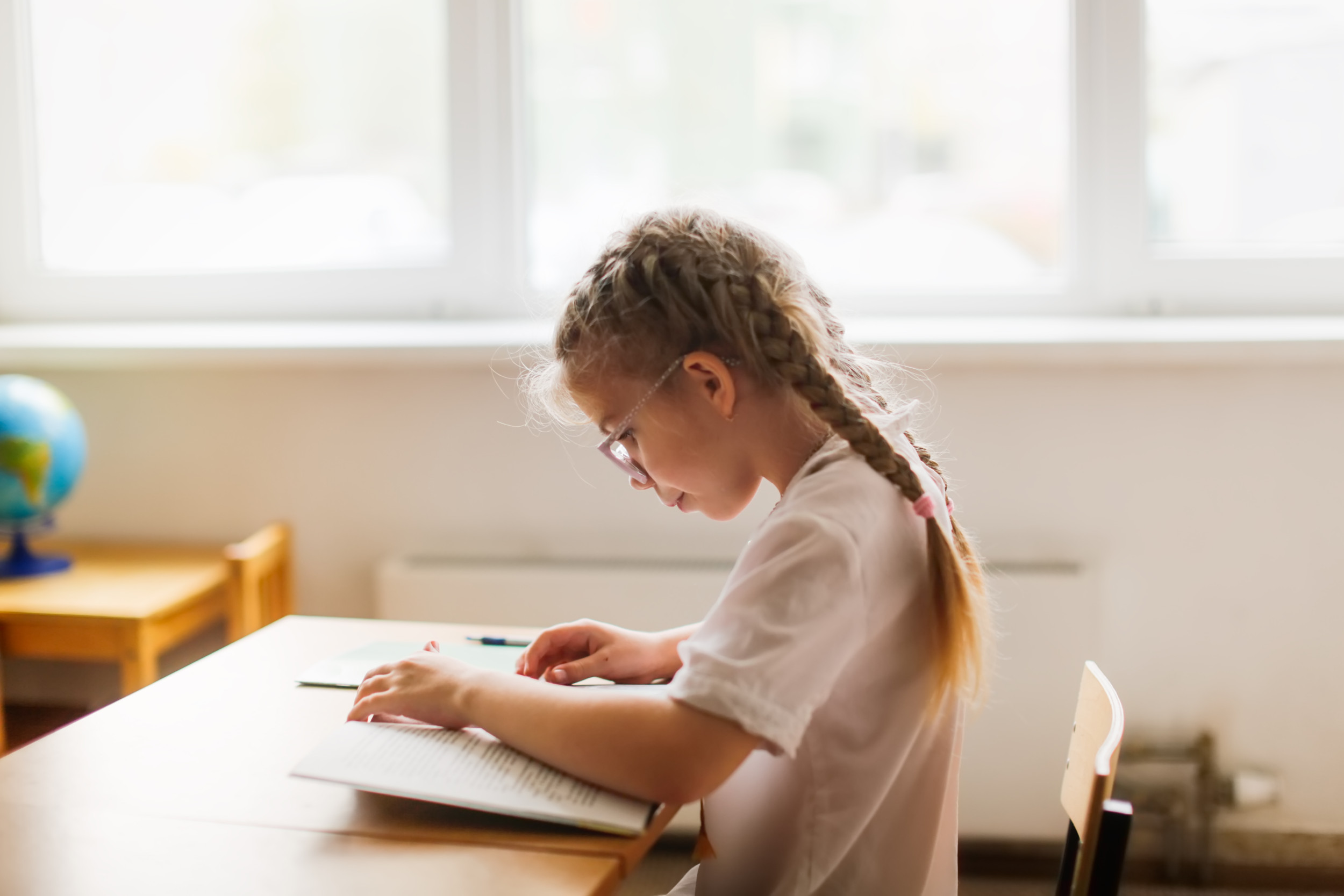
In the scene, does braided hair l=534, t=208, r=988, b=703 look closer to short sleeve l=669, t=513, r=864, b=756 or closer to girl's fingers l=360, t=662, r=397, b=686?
short sleeve l=669, t=513, r=864, b=756

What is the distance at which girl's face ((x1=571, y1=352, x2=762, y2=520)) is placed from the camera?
102 cm

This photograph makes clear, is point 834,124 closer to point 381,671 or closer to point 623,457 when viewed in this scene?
point 623,457

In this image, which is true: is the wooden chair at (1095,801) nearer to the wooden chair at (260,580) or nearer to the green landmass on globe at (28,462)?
the wooden chair at (260,580)

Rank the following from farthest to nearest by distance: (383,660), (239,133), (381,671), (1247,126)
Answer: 1. (239,133)
2. (1247,126)
3. (383,660)
4. (381,671)

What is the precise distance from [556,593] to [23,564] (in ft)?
2.94

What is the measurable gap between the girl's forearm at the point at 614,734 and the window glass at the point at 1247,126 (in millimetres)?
1674

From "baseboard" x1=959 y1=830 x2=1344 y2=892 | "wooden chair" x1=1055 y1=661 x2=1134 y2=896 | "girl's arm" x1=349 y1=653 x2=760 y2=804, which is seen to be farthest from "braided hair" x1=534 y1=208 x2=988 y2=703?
"baseboard" x1=959 y1=830 x2=1344 y2=892

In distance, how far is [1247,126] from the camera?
217 cm

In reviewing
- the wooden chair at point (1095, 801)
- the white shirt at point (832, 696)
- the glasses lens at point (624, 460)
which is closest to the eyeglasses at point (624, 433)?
the glasses lens at point (624, 460)

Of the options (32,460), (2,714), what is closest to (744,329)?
(32,460)

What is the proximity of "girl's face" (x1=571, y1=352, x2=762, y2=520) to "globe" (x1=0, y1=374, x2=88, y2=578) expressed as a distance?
4.19 feet

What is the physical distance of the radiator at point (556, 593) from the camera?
2031 mm

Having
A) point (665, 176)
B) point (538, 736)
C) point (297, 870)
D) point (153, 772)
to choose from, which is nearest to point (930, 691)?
point (538, 736)

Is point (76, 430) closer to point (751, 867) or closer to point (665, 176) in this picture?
point (665, 176)
